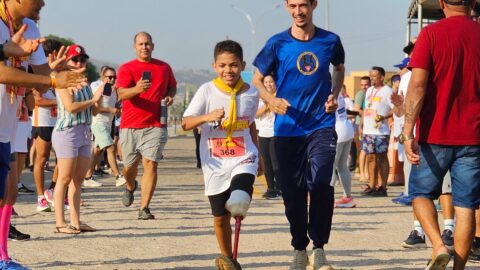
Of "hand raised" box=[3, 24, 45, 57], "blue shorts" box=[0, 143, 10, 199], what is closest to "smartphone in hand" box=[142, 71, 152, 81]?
"blue shorts" box=[0, 143, 10, 199]

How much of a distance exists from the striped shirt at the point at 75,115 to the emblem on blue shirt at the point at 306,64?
128 inches

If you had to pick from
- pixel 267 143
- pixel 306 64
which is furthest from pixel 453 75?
pixel 267 143

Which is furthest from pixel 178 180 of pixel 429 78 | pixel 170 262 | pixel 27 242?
pixel 429 78

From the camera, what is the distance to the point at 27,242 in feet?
31.0

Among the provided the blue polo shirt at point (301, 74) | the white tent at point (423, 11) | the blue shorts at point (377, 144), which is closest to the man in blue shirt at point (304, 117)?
the blue polo shirt at point (301, 74)

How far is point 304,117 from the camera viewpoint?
7.77 metres

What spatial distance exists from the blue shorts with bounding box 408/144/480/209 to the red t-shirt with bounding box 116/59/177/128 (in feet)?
17.6

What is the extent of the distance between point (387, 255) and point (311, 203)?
1352 mm

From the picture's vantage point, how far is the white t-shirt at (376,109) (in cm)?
1602

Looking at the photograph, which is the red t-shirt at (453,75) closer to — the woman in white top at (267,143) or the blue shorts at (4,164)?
the blue shorts at (4,164)

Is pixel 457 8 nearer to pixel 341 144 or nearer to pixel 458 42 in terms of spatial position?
pixel 458 42

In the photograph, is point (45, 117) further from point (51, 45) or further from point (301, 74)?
point (301, 74)

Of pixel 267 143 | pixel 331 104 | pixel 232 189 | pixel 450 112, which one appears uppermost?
pixel 450 112

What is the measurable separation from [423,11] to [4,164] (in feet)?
72.4
